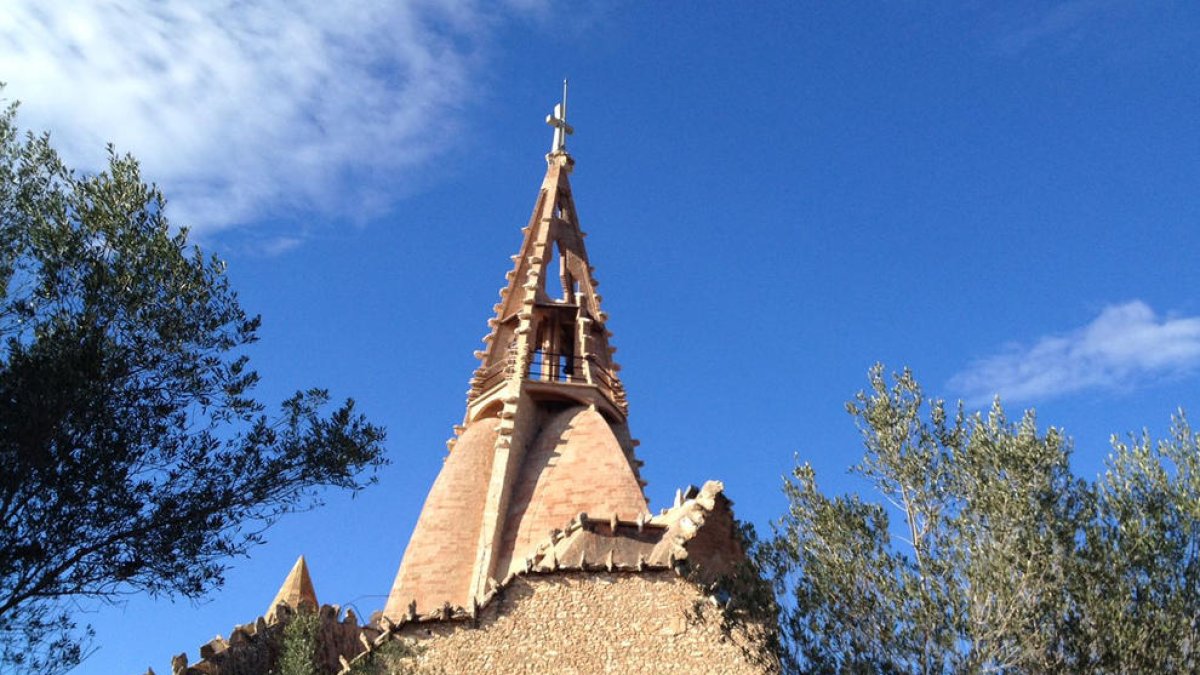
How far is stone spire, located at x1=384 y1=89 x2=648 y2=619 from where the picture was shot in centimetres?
2148

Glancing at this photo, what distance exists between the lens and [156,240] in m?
12.7

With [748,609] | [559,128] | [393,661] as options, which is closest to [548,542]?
[393,661]

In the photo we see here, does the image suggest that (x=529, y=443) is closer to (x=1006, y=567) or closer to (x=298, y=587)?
(x=298, y=587)

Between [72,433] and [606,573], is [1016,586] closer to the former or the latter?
[606,573]

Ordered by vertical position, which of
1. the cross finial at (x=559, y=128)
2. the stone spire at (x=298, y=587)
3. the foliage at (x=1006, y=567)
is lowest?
the foliage at (x=1006, y=567)

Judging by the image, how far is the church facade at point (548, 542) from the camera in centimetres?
1569

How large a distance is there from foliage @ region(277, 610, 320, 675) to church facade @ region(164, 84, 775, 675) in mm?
640

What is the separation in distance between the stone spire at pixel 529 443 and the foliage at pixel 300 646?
4.06 metres

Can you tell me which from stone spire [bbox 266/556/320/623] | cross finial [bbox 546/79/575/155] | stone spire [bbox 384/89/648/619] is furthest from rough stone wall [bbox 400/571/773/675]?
cross finial [bbox 546/79/575/155]

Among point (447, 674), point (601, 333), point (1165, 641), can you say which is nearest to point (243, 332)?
point (447, 674)

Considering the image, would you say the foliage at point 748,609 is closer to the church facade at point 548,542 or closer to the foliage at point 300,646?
the church facade at point 548,542

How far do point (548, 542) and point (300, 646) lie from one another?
4.54 metres

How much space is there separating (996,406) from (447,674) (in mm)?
7999

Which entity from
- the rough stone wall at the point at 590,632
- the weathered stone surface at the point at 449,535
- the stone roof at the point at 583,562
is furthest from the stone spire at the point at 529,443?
the rough stone wall at the point at 590,632
